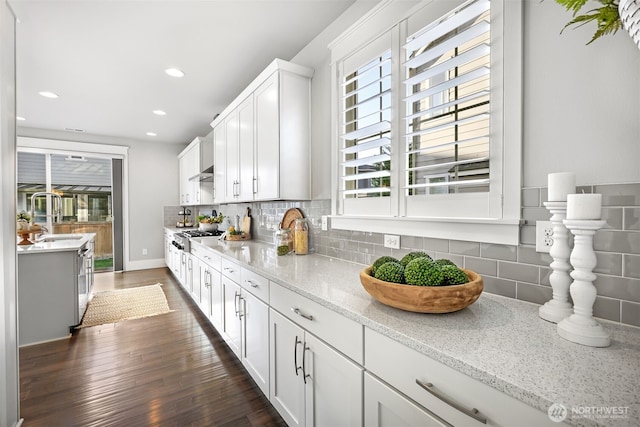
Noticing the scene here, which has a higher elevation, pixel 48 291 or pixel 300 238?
pixel 300 238

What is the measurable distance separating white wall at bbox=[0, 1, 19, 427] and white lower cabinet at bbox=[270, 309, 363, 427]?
1363 millimetres

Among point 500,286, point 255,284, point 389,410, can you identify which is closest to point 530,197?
point 500,286

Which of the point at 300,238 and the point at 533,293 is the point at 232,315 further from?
the point at 533,293

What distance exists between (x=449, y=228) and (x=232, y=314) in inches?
71.0

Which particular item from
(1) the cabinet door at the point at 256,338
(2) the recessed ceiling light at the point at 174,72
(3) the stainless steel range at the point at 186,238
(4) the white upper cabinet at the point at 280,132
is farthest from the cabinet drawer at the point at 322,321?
(3) the stainless steel range at the point at 186,238

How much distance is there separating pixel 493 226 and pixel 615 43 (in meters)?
0.71

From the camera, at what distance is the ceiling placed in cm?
205

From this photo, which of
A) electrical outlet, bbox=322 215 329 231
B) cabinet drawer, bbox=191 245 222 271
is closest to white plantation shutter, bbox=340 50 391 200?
electrical outlet, bbox=322 215 329 231

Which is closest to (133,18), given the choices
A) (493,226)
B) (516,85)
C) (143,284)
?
(516,85)

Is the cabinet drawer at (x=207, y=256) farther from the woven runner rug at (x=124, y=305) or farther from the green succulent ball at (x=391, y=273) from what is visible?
the green succulent ball at (x=391, y=273)

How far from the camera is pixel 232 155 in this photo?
3.33 metres

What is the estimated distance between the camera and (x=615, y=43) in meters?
0.94

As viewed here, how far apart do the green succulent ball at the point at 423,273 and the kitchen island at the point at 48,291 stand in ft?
11.1

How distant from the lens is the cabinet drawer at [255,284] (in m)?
1.77
